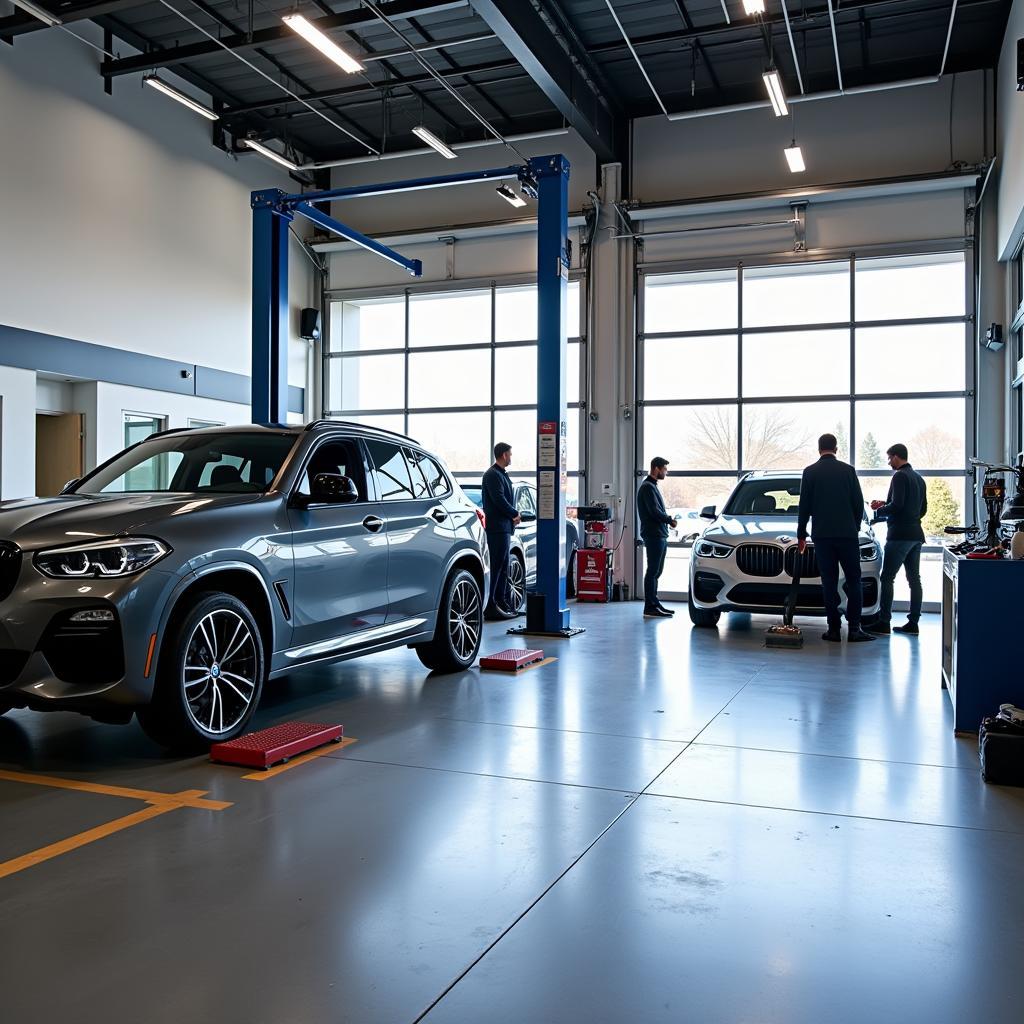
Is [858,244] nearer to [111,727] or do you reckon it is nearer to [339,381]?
[339,381]

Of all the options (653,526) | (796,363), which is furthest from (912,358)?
(653,526)

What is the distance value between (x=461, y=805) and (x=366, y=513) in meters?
2.31

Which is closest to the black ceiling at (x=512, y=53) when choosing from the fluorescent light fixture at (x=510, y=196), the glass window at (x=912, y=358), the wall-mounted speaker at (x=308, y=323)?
the fluorescent light fixture at (x=510, y=196)

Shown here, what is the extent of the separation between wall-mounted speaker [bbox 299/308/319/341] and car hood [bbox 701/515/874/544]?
8571mm

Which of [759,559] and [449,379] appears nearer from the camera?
[759,559]

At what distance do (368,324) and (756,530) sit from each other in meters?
9.03

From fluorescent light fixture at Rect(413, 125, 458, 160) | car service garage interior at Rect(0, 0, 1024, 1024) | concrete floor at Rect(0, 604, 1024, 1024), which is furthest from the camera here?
fluorescent light fixture at Rect(413, 125, 458, 160)

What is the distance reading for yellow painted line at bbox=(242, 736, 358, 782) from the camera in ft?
13.8

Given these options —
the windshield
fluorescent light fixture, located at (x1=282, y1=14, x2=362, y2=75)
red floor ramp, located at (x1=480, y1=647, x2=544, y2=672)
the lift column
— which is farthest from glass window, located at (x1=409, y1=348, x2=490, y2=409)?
the windshield

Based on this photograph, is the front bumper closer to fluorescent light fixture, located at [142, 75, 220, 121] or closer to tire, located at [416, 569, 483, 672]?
tire, located at [416, 569, 483, 672]

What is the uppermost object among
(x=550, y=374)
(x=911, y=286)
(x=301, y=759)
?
(x=911, y=286)

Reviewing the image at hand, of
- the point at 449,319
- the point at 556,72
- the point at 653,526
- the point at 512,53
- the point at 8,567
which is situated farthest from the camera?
the point at 449,319

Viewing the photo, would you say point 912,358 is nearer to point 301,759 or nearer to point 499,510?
point 499,510

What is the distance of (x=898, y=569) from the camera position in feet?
30.7
